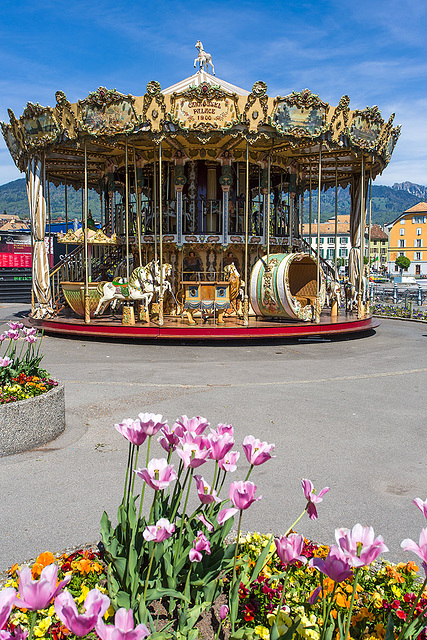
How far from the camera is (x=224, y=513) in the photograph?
2480 mm

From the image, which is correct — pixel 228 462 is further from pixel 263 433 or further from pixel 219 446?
pixel 263 433

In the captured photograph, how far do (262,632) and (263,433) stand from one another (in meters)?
4.65

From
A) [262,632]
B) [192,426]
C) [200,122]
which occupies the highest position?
[200,122]

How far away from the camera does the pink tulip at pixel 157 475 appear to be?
235 centimetres

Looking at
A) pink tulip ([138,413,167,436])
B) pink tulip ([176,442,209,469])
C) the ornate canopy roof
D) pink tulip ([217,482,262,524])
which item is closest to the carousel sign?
the ornate canopy roof

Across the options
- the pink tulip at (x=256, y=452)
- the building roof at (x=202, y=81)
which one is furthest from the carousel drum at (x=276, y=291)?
the pink tulip at (x=256, y=452)

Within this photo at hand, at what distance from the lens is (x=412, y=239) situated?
4171 inches

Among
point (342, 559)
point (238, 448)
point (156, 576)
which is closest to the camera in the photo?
point (342, 559)

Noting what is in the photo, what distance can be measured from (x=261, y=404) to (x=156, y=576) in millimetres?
6001

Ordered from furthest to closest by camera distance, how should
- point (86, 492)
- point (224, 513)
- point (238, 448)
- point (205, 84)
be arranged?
point (205, 84), point (238, 448), point (86, 492), point (224, 513)

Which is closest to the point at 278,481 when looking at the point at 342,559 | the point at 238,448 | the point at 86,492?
the point at 238,448

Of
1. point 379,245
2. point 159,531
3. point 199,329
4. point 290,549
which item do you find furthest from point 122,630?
point 379,245

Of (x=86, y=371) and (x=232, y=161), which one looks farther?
(x=232, y=161)

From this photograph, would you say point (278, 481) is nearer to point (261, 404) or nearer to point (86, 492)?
point (86, 492)
